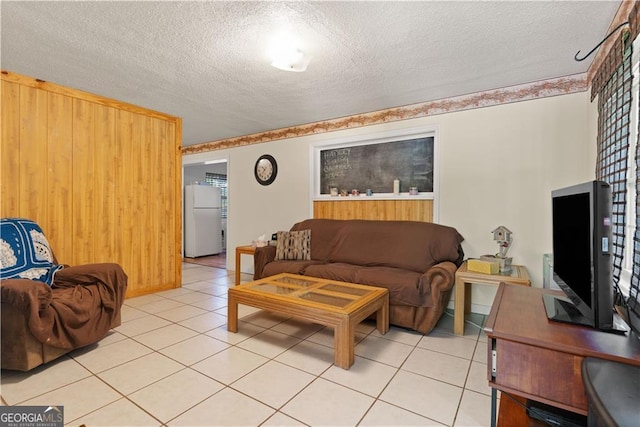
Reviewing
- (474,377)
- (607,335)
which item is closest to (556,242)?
(607,335)

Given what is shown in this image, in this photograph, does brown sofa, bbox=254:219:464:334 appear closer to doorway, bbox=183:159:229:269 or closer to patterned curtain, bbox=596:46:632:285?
patterned curtain, bbox=596:46:632:285

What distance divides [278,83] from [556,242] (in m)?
2.59

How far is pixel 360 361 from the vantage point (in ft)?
7.04

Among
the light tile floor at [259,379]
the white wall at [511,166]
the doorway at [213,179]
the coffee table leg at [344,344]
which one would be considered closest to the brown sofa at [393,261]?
the light tile floor at [259,379]

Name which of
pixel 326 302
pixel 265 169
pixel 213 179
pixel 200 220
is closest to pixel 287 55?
pixel 326 302

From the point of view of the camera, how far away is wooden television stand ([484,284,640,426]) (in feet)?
3.63

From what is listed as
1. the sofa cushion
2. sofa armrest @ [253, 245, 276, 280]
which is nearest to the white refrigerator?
sofa armrest @ [253, 245, 276, 280]

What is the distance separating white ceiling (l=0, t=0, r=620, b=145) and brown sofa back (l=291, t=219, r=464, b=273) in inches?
56.9

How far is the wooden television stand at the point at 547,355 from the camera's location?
111cm

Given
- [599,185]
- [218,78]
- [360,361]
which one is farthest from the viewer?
[218,78]

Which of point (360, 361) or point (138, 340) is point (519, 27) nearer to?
point (360, 361)

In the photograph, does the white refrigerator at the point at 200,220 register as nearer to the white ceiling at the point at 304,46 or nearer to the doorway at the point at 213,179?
the doorway at the point at 213,179

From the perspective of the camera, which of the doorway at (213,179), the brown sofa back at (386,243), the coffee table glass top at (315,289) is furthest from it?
the doorway at (213,179)

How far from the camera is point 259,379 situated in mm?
1894
